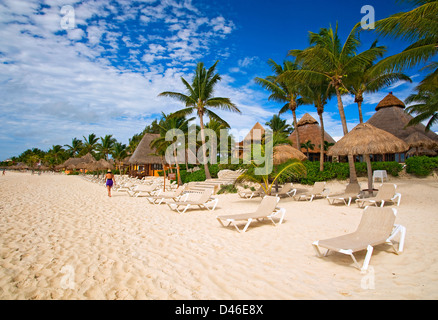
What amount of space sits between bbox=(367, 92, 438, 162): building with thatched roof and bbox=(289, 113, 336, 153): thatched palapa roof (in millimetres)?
4630

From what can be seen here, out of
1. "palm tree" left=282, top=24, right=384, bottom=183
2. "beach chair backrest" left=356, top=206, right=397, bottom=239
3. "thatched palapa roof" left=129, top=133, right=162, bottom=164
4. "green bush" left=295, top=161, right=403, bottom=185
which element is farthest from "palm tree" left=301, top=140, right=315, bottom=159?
"beach chair backrest" left=356, top=206, right=397, bottom=239

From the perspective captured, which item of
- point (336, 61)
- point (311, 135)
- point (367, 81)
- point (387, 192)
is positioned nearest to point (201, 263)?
point (387, 192)

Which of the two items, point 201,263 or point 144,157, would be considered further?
point 144,157

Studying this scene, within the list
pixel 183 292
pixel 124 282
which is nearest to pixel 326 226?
pixel 183 292

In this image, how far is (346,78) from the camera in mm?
11617

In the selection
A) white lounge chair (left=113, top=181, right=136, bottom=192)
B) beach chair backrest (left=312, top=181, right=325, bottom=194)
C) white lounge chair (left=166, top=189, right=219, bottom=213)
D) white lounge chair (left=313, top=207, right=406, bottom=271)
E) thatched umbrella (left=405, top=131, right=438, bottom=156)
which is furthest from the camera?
thatched umbrella (left=405, top=131, right=438, bottom=156)

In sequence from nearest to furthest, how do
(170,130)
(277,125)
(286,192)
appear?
(286,192)
(170,130)
(277,125)

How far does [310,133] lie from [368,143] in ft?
54.1

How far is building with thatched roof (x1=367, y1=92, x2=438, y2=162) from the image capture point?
19.0m

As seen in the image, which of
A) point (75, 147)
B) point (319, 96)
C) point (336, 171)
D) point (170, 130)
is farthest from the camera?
point (75, 147)

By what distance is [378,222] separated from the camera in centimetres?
376

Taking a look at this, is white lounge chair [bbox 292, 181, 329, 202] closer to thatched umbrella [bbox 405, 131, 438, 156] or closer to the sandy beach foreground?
the sandy beach foreground

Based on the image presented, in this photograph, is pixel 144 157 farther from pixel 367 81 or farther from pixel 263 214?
pixel 263 214
